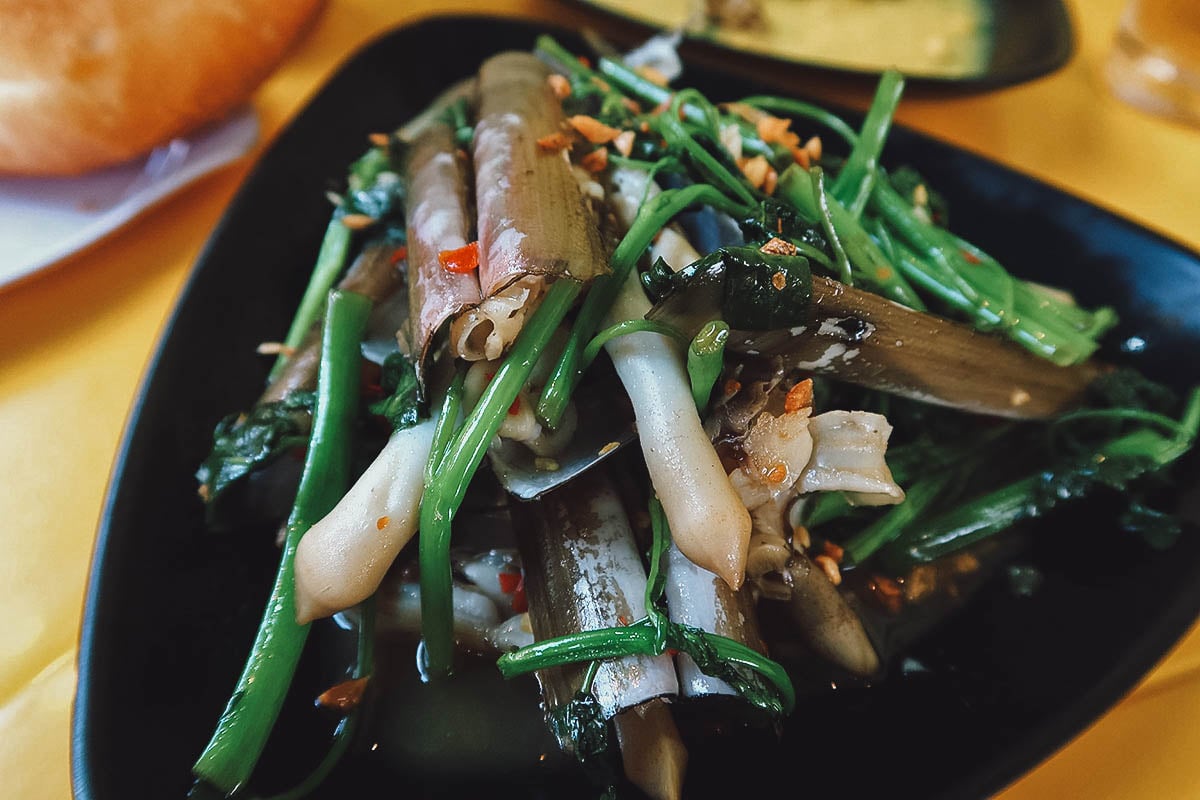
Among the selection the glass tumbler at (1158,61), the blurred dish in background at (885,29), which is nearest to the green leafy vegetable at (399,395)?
the blurred dish in background at (885,29)

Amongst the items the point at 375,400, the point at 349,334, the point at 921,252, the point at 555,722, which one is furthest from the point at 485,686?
the point at 921,252

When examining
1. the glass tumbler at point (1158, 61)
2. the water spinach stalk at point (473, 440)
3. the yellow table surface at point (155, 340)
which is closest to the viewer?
the water spinach stalk at point (473, 440)

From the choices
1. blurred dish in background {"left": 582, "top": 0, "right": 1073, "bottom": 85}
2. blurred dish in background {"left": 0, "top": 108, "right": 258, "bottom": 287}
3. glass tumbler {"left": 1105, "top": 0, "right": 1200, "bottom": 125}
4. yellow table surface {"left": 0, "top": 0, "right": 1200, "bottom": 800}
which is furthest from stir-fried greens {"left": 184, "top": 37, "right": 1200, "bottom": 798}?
glass tumbler {"left": 1105, "top": 0, "right": 1200, "bottom": 125}

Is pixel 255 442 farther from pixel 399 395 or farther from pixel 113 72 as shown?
pixel 113 72

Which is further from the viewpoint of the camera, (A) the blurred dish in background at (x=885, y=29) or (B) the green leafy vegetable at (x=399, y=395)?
(A) the blurred dish in background at (x=885, y=29)

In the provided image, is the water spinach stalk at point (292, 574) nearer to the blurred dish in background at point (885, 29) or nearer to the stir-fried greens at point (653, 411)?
the stir-fried greens at point (653, 411)

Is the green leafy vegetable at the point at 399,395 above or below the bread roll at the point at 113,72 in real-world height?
below
